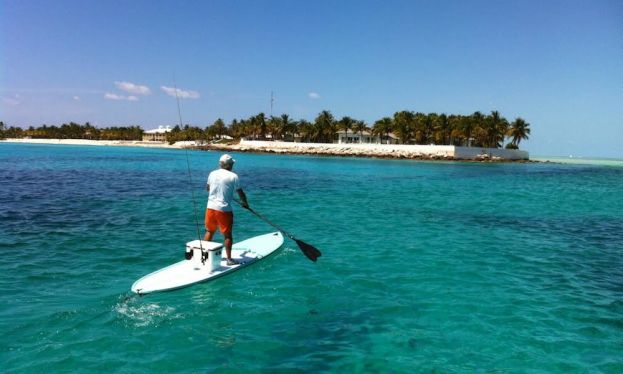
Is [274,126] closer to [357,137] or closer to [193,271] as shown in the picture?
[357,137]

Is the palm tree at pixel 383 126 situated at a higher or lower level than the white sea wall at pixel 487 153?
higher

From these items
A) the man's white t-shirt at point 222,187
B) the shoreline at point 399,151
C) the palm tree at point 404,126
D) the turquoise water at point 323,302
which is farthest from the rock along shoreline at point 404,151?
the man's white t-shirt at point 222,187

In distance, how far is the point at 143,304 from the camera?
25.5 ft

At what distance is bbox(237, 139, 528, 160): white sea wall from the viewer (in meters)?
103

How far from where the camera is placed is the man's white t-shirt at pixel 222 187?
9.24m

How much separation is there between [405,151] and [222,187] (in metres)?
102

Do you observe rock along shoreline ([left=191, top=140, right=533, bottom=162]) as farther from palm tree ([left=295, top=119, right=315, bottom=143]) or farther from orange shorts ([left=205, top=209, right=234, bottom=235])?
orange shorts ([left=205, top=209, right=234, bottom=235])

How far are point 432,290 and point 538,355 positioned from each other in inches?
116

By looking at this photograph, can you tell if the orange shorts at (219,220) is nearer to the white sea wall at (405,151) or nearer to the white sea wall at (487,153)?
the white sea wall at (405,151)

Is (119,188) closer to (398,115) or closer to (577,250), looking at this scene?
(577,250)

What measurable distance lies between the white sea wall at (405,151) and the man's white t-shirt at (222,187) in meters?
97.6

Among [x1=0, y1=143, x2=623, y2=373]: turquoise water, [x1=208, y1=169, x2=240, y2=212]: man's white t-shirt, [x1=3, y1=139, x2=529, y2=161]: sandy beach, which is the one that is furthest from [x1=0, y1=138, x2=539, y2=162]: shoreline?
[x1=208, y1=169, x2=240, y2=212]: man's white t-shirt

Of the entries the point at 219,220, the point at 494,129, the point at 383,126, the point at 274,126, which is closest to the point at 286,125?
the point at 274,126

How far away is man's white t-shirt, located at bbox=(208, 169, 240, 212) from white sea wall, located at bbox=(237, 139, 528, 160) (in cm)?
9762
